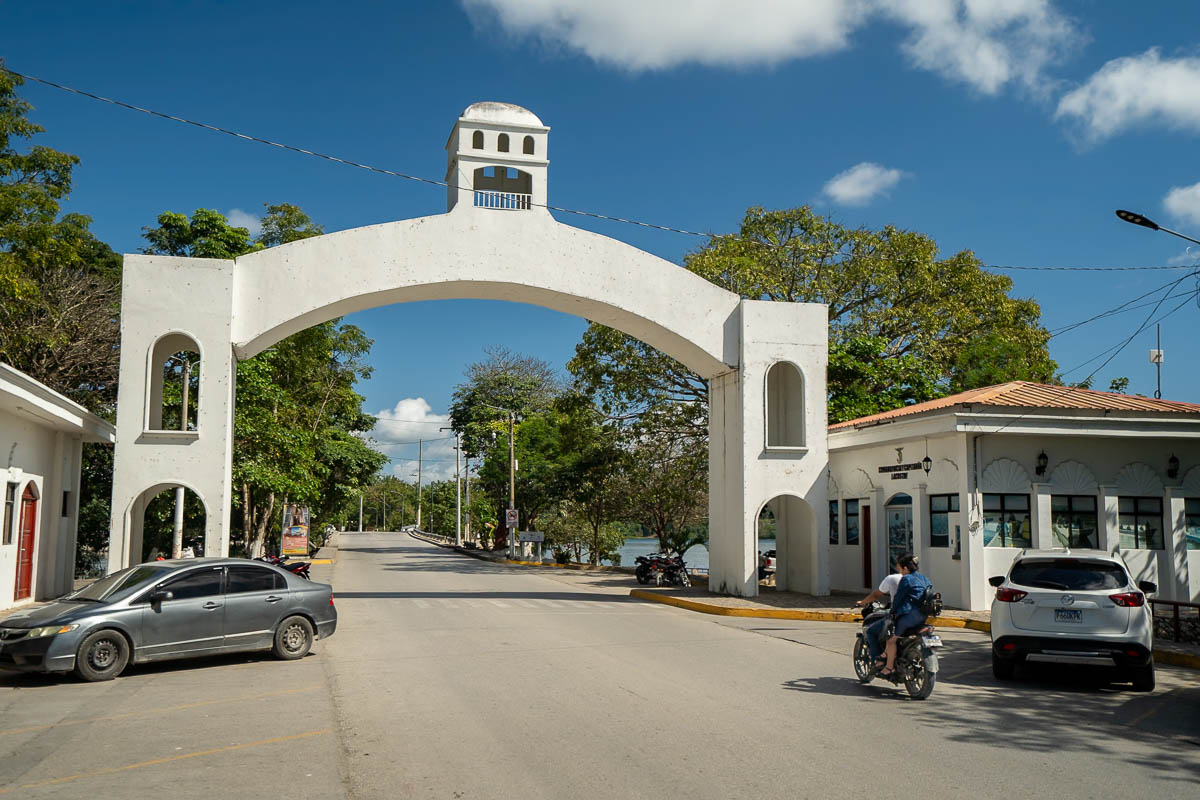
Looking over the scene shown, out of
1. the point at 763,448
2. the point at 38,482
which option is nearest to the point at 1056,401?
the point at 763,448

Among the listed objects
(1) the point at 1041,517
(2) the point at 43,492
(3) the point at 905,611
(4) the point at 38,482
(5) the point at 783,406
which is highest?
(5) the point at 783,406

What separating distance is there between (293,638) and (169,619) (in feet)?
5.83

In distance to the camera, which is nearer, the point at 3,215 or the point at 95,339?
the point at 3,215

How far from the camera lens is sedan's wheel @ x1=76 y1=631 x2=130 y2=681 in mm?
11359

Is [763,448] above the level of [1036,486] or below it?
above

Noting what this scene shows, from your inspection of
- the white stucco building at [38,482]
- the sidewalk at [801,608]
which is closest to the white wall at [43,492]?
the white stucco building at [38,482]

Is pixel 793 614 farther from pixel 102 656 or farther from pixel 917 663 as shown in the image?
pixel 102 656

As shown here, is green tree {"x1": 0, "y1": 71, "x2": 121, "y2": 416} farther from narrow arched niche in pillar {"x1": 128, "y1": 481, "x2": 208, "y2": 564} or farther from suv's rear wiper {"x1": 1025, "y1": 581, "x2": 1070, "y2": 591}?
suv's rear wiper {"x1": 1025, "y1": 581, "x2": 1070, "y2": 591}

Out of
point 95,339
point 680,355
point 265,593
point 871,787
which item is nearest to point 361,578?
point 95,339

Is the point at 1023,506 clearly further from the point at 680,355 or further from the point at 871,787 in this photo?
the point at 871,787

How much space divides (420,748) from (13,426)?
14.9 m

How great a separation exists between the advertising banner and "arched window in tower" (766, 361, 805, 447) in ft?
77.5

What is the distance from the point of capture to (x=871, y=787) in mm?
6699

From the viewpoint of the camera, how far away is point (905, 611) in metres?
10.5
